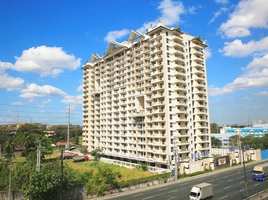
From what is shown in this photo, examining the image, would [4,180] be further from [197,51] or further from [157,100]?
[197,51]

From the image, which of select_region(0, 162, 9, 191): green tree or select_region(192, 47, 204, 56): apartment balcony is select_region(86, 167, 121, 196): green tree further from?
select_region(192, 47, 204, 56): apartment balcony

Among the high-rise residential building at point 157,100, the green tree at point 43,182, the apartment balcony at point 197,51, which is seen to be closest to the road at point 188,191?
the green tree at point 43,182

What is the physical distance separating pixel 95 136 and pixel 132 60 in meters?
42.2

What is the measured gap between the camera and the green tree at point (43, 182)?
31312 millimetres

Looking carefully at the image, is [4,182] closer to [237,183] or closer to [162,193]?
[162,193]

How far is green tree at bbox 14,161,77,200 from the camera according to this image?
31.3m

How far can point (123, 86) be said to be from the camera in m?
86.9

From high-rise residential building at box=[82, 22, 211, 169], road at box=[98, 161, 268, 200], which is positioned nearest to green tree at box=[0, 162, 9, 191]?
road at box=[98, 161, 268, 200]

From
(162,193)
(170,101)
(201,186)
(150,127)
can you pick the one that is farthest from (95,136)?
(201,186)

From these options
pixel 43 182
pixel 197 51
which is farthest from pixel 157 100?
pixel 43 182

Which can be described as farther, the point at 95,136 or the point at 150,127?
the point at 95,136

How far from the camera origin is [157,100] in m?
69.2

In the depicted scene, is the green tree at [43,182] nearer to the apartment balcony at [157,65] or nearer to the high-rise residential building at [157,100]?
the high-rise residential building at [157,100]

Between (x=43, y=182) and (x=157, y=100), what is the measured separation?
148 feet
